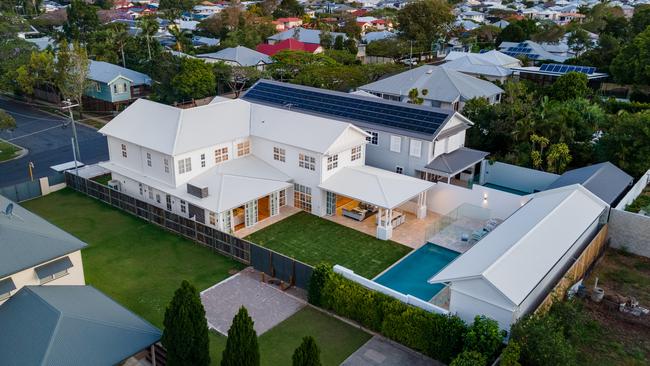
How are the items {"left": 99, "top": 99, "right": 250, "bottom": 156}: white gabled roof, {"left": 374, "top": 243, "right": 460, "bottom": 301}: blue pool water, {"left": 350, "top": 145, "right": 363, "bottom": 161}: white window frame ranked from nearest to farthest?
{"left": 374, "top": 243, "right": 460, "bottom": 301}: blue pool water, {"left": 99, "top": 99, "right": 250, "bottom": 156}: white gabled roof, {"left": 350, "top": 145, "right": 363, "bottom": 161}: white window frame

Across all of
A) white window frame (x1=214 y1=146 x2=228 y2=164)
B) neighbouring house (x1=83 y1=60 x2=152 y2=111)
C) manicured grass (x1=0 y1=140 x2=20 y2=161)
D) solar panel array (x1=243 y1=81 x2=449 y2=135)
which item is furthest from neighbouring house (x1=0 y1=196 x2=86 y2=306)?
neighbouring house (x1=83 y1=60 x2=152 y2=111)

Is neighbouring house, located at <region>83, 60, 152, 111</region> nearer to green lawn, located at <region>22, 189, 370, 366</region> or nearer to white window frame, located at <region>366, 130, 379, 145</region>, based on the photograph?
green lawn, located at <region>22, 189, 370, 366</region>

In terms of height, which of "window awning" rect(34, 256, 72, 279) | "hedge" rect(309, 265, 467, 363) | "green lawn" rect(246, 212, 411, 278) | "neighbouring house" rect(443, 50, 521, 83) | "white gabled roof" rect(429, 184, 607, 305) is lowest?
"green lawn" rect(246, 212, 411, 278)

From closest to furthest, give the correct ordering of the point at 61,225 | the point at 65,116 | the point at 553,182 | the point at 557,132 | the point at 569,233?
the point at 569,233, the point at 61,225, the point at 553,182, the point at 557,132, the point at 65,116

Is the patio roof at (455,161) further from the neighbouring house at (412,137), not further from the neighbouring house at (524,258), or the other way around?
the neighbouring house at (524,258)

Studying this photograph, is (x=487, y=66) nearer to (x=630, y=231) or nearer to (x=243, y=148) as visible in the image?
(x=630, y=231)

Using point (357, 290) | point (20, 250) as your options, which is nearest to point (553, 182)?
point (357, 290)

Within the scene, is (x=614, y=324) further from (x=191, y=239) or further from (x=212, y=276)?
(x=191, y=239)
